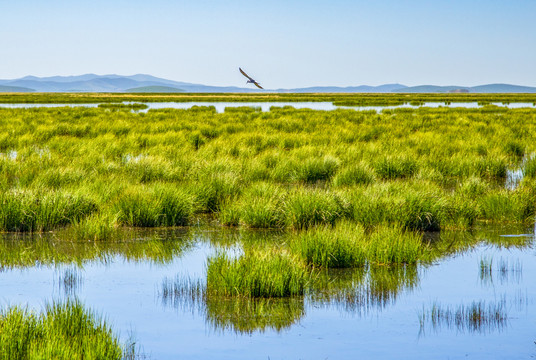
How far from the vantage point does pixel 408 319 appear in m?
6.02

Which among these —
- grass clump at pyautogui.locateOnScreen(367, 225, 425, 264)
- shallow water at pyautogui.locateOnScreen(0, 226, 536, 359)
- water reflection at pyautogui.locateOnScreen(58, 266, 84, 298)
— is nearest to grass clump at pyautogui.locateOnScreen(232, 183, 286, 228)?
shallow water at pyautogui.locateOnScreen(0, 226, 536, 359)

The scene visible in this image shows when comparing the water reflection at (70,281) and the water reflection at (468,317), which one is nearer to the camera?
the water reflection at (468,317)

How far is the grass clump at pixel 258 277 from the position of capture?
6.56 m

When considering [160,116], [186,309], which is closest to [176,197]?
[186,309]

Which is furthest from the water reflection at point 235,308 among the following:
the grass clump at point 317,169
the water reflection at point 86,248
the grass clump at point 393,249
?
the grass clump at point 317,169

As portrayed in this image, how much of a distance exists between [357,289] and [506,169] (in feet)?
38.1

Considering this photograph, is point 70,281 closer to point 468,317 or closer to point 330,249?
point 330,249

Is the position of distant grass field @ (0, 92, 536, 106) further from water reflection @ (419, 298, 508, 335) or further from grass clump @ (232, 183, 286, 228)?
water reflection @ (419, 298, 508, 335)

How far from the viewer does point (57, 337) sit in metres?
4.62

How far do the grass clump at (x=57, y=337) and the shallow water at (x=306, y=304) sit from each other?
0.49m

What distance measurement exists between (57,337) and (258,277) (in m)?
2.43

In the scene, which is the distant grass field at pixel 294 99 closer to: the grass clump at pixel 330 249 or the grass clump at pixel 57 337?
the grass clump at pixel 330 249

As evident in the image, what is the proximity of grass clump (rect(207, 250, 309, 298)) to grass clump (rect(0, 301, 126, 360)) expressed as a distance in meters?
1.73

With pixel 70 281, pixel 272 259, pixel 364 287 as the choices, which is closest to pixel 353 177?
pixel 364 287
